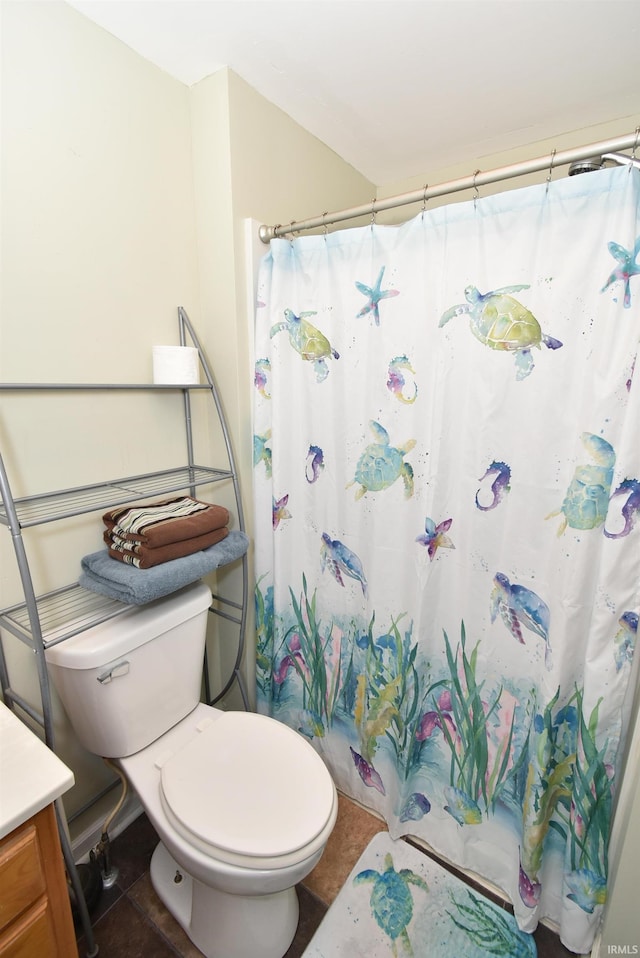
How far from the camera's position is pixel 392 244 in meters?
1.18

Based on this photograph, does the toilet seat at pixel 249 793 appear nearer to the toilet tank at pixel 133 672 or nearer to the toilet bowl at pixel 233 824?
the toilet bowl at pixel 233 824

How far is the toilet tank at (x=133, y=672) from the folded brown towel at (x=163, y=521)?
0.22m

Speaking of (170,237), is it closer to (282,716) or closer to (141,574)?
(141,574)

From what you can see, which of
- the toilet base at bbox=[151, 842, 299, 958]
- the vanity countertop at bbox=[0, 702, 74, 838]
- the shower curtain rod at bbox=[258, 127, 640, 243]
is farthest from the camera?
the toilet base at bbox=[151, 842, 299, 958]

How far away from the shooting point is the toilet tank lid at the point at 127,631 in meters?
1.03

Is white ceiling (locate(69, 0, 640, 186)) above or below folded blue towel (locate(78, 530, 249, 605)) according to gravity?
above

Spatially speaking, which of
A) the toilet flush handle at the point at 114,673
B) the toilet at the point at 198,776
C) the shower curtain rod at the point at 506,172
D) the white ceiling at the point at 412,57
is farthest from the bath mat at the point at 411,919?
the white ceiling at the point at 412,57

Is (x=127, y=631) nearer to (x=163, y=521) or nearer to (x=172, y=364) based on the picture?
(x=163, y=521)

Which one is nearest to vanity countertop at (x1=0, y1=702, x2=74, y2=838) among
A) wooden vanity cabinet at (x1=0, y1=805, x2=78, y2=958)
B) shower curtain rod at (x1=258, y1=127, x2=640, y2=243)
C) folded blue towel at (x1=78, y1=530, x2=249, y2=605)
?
wooden vanity cabinet at (x1=0, y1=805, x2=78, y2=958)

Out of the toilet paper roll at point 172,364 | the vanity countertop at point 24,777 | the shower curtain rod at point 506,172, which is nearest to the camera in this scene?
the vanity countertop at point 24,777

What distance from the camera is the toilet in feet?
3.14

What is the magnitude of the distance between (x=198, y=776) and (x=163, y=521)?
0.65 meters

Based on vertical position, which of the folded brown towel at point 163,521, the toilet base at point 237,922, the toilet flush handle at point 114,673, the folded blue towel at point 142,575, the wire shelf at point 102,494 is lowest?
the toilet base at point 237,922

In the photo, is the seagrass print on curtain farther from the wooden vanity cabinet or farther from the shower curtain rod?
the wooden vanity cabinet
